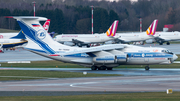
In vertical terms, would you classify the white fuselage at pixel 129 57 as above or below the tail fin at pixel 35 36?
below

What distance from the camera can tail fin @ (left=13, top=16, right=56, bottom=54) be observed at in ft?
125

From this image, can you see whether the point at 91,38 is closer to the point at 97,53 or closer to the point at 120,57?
the point at 97,53

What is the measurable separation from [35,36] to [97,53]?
815 cm

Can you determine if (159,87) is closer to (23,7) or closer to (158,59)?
(158,59)

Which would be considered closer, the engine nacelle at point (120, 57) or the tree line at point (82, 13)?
the engine nacelle at point (120, 57)

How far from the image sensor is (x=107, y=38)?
97.6 metres

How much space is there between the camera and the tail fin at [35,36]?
38.1 meters

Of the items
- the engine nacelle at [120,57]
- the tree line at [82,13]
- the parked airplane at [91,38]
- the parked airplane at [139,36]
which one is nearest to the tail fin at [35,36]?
the engine nacelle at [120,57]

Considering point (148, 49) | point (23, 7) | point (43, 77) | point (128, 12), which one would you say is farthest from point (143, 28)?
point (43, 77)

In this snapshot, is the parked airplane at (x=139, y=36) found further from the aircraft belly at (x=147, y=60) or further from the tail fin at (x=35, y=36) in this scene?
the tail fin at (x=35, y=36)

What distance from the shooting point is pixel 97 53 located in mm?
38312
